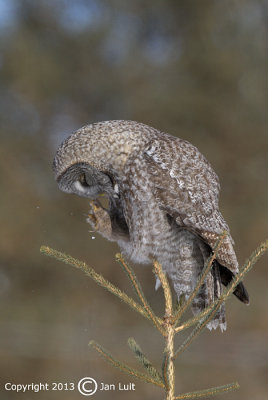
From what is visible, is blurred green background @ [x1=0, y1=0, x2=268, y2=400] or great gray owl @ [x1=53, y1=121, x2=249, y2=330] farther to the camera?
blurred green background @ [x1=0, y1=0, x2=268, y2=400]

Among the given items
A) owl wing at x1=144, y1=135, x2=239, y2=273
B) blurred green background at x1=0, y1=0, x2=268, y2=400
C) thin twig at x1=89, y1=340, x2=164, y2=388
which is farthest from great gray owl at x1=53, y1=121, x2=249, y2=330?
blurred green background at x1=0, y1=0, x2=268, y2=400

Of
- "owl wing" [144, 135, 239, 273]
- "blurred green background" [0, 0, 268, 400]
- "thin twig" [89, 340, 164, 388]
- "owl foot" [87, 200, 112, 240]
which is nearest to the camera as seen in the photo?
"thin twig" [89, 340, 164, 388]

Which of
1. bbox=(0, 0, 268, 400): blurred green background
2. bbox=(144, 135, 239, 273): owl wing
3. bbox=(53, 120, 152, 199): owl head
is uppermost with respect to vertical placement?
Result: bbox=(0, 0, 268, 400): blurred green background

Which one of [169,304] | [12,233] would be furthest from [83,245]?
[169,304]

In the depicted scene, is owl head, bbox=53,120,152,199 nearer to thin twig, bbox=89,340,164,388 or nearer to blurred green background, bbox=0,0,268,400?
thin twig, bbox=89,340,164,388

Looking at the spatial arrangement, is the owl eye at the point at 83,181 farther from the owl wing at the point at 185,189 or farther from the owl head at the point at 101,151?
the owl wing at the point at 185,189
